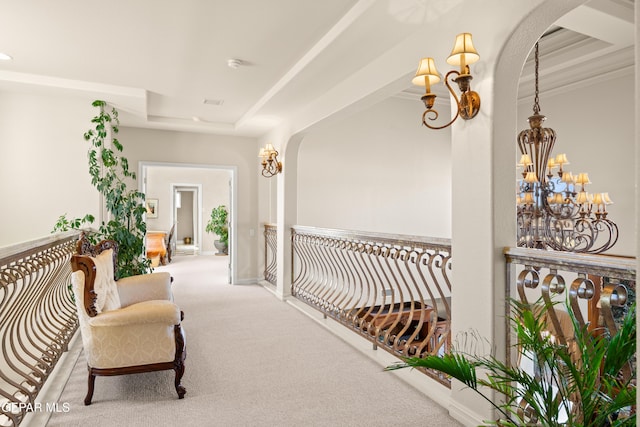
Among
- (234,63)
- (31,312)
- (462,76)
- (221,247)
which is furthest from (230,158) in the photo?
(221,247)

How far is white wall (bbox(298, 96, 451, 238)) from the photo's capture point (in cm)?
613

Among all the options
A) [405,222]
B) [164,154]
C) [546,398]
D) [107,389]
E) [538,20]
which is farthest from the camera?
[405,222]

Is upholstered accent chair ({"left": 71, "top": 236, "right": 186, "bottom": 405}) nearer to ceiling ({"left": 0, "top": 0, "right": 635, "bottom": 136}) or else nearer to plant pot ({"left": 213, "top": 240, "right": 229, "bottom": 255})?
ceiling ({"left": 0, "top": 0, "right": 635, "bottom": 136})

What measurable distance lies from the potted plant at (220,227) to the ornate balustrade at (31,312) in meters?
7.01

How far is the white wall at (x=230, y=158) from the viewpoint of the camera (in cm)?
621

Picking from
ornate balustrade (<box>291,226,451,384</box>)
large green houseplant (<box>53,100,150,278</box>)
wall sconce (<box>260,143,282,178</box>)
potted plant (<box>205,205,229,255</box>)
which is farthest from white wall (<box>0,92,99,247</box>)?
potted plant (<box>205,205,229,255</box>)

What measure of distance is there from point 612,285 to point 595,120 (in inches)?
165

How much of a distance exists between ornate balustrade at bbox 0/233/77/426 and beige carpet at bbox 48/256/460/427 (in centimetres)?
23

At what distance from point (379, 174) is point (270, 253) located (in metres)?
2.37

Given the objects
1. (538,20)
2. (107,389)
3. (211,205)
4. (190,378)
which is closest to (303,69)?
(538,20)

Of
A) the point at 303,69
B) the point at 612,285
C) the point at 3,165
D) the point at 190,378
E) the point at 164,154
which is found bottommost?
the point at 190,378

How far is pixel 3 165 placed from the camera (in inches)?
169

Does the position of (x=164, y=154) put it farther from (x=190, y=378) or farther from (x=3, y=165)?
(x=190, y=378)

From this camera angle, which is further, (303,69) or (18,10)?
(303,69)
